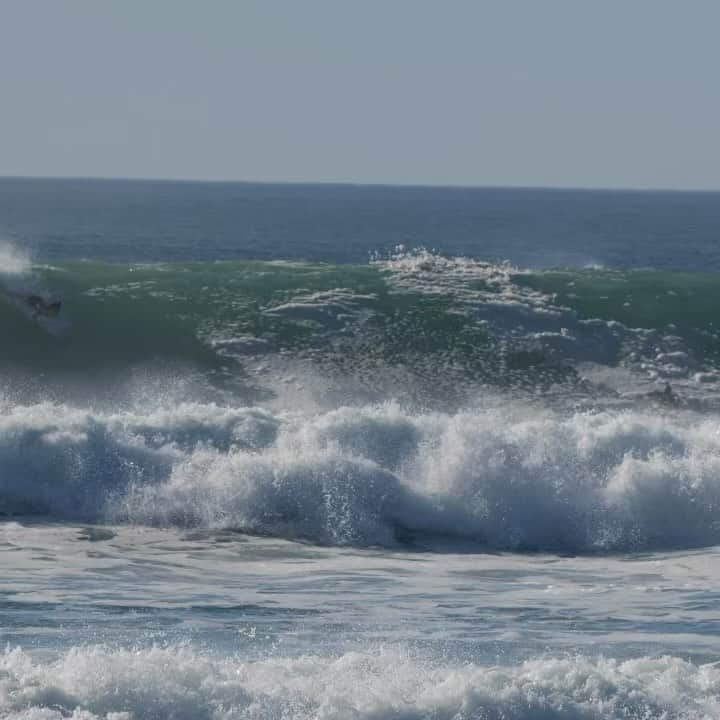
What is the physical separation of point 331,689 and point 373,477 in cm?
693

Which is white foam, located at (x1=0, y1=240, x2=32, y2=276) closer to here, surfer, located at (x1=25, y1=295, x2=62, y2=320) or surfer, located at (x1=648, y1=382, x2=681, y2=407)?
surfer, located at (x1=25, y1=295, x2=62, y2=320)

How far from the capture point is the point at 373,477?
1648 cm

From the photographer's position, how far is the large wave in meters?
15.9

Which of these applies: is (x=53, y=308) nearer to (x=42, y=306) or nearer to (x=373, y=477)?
(x=42, y=306)

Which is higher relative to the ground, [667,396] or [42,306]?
[42,306]

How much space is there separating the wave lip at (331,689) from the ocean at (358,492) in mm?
20

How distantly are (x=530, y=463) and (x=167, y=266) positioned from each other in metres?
12.5

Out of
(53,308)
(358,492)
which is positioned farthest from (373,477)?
(53,308)

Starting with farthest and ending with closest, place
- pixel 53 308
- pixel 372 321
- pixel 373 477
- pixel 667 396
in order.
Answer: pixel 372 321, pixel 53 308, pixel 667 396, pixel 373 477

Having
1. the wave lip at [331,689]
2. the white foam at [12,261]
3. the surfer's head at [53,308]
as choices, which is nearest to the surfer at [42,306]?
the surfer's head at [53,308]

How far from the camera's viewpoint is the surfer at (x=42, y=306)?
79.3ft

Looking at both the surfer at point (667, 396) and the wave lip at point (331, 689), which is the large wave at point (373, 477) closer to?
the surfer at point (667, 396)

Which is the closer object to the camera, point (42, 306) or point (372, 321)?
point (42, 306)

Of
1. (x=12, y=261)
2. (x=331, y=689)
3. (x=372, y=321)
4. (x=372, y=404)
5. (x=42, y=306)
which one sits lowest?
(x=331, y=689)
